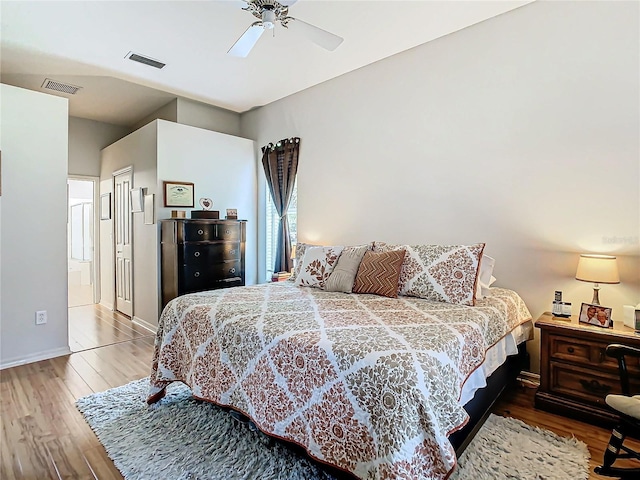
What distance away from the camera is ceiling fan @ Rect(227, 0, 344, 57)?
88.5 inches

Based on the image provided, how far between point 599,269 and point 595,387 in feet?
2.49

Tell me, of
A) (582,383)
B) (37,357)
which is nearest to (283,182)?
(37,357)

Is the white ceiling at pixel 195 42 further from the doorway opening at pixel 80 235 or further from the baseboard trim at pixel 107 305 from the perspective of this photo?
the doorway opening at pixel 80 235

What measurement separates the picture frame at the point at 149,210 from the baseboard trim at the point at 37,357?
5.25 feet

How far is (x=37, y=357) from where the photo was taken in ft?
11.1

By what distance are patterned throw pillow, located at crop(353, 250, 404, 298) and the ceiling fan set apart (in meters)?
1.62

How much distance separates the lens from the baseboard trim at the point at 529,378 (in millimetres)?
2795

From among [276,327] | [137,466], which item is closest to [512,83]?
[276,327]

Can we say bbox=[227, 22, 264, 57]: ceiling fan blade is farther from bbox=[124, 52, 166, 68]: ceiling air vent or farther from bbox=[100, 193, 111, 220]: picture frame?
bbox=[100, 193, 111, 220]: picture frame

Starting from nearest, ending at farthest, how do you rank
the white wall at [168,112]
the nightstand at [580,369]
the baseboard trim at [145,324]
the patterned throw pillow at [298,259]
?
the nightstand at [580,369]
the patterned throw pillow at [298,259]
the baseboard trim at [145,324]
the white wall at [168,112]

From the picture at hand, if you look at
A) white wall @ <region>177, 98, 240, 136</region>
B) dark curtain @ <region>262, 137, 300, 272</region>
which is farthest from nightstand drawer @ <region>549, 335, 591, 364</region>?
white wall @ <region>177, 98, 240, 136</region>

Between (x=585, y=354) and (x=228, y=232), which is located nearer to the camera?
(x=585, y=354)

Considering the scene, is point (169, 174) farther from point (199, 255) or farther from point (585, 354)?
point (585, 354)

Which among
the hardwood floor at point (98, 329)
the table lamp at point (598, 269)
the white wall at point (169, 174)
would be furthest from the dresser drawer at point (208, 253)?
the table lamp at point (598, 269)
